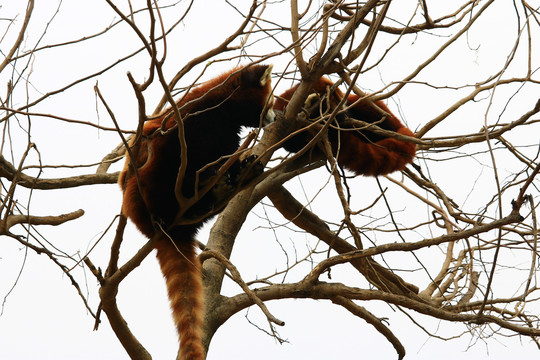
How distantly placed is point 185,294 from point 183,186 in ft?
2.01

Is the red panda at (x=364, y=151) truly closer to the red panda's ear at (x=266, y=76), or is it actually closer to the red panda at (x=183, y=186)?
the red panda's ear at (x=266, y=76)

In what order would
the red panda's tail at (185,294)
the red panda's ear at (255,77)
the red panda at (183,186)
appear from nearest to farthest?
the red panda's tail at (185,294) → the red panda at (183,186) → the red panda's ear at (255,77)

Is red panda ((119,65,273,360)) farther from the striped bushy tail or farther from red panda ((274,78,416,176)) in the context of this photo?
the striped bushy tail

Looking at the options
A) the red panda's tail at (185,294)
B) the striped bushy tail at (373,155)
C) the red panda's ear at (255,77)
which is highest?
the red panda's ear at (255,77)

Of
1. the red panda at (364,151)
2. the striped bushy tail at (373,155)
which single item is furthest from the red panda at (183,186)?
the striped bushy tail at (373,155)

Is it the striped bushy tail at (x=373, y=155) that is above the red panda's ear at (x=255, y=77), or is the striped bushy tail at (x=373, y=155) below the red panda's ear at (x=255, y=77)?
below

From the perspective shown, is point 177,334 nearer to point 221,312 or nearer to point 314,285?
point 221,312

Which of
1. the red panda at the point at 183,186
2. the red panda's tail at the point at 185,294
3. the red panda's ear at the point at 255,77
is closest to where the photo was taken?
the red panda's tail at the point at 185,294

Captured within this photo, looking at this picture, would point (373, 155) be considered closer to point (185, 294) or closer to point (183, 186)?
point (183, 186)

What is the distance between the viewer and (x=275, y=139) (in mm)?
3125

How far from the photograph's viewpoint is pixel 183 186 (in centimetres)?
320

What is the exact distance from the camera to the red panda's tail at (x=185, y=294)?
2846 mm

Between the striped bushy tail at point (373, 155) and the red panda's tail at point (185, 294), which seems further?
the striped bushy tail at point (373, 155)

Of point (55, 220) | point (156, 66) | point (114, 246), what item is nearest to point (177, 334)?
point (114, 246)
